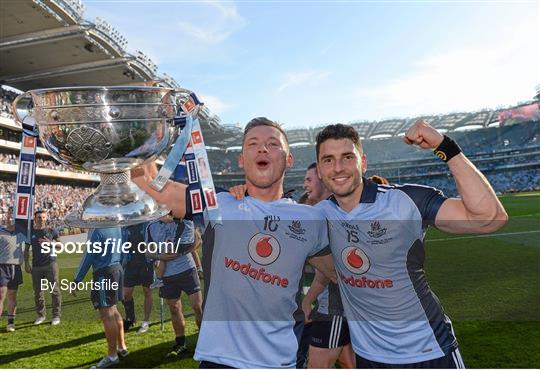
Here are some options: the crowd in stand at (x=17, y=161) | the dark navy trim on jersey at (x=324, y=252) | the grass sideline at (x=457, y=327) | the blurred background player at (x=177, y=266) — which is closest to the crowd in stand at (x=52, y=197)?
the crowd in stand at (x=17, y=161)

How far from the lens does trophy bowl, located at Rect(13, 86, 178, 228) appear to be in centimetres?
113

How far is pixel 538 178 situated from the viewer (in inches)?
1929

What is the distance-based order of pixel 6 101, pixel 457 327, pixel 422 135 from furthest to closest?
pixel 6 101, pixel 457 327, pixel 422 135

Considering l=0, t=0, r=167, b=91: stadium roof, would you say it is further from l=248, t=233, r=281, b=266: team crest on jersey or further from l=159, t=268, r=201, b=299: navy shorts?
l=248, t=233, r=281, b=266: team crest on jersey

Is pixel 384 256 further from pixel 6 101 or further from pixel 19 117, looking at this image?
pixel 6 101

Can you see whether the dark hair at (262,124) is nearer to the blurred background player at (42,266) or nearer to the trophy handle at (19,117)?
the trophy handle at (19,117)

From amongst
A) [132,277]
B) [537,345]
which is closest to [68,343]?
[132,277]

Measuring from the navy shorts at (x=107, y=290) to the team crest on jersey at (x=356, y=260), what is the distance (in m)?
3.19

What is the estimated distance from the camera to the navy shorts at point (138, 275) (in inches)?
228

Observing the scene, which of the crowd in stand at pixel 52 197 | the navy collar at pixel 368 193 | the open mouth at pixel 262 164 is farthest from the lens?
the crowd in stand at pixel 52 197

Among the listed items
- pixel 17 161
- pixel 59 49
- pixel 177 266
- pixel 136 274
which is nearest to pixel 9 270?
pixel 136 274

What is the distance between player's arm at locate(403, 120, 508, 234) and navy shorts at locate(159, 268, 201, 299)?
148 inches

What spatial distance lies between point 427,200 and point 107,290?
3.69 meters

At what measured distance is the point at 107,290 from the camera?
4402mm
